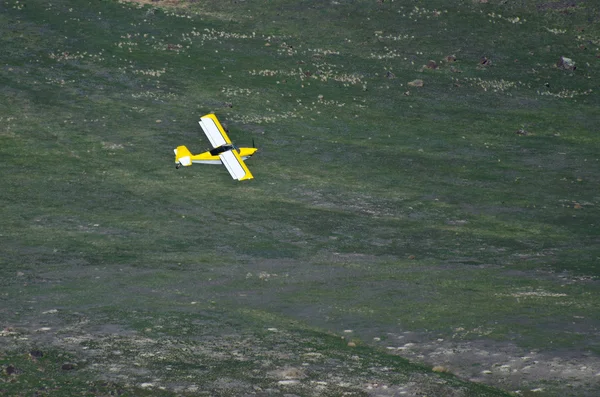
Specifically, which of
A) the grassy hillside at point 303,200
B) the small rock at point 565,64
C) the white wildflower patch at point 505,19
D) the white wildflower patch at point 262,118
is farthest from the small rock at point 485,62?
the white wildflower patch at point 262,118

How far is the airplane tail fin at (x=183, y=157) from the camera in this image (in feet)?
149

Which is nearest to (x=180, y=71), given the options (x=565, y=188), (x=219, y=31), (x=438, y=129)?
(x=219, y=31)

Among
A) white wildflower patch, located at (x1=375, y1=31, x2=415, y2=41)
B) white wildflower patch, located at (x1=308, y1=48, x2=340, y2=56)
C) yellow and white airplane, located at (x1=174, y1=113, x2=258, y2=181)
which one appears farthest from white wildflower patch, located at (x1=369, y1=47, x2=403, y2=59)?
yellow and white airplane, located at (x1=174, y1=113, x2=258, y2=181)

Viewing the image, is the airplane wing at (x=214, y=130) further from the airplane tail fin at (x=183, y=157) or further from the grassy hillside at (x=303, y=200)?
the airplane tail fin at (x=183, y=157)

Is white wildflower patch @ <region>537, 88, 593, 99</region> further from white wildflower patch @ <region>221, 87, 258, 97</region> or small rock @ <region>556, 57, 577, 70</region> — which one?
white wildflower patch @ <region>221, 87, 258, 97</region>

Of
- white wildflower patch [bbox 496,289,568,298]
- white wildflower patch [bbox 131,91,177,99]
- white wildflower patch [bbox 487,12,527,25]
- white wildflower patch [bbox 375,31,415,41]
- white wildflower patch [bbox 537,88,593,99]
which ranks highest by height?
white wildflower patch [bbox 487,12,527,25]

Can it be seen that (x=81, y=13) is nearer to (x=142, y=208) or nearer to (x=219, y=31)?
(x=219, y=31)

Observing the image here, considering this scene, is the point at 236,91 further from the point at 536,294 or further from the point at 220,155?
the point at 536,294

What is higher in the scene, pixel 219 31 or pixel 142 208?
pixel 219 31

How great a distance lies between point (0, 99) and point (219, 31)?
17468mm

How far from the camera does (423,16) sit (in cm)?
6862

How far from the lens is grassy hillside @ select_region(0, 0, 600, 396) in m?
28.6

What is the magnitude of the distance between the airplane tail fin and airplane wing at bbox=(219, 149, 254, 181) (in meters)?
1.64

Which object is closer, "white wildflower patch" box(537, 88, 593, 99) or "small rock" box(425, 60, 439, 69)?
"white wildflower patch" box(537, 88, 593, 99)
